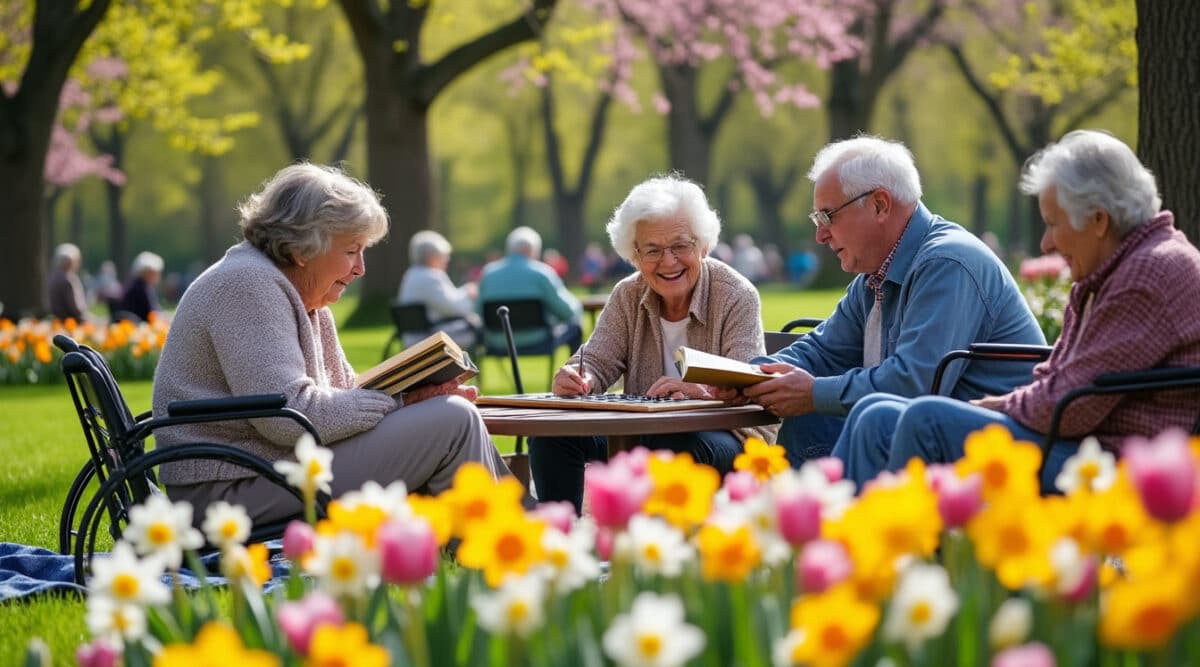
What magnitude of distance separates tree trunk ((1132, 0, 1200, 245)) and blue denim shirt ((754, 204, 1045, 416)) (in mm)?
2416

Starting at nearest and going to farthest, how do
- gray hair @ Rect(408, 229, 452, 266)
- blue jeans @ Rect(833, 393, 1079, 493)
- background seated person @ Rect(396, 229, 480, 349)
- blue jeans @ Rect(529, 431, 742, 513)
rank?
blue jeans @ Rect(833, 393, 1079, 493), blue jeans @ Rect(529, 431, 742, 513), background seated person @ Rect(396, 229, 480, 349), gray hair @ Rect(408, 229, 452, 266)

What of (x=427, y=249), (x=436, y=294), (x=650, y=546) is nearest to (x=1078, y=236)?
(x=650, y=546)

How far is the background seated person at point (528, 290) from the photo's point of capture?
1305cm

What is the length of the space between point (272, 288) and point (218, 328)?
20cm

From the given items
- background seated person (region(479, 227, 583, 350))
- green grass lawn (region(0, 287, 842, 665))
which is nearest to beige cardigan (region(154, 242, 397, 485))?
green grass lawn (region(0, 287, 842, 665))

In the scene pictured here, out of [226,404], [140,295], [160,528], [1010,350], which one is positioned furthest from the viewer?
[140,295]

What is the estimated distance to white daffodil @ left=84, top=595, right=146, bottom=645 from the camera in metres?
2.53

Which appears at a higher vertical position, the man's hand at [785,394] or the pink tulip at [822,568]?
the pink tulip at [822,568]

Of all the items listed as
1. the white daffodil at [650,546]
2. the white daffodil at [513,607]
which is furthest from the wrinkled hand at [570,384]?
the white daffodil at [513,607]

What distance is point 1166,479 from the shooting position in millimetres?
2201

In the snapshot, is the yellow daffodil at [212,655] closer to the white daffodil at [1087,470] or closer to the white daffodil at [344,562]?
the white daffodil at [344,562]

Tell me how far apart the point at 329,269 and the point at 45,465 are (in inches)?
188

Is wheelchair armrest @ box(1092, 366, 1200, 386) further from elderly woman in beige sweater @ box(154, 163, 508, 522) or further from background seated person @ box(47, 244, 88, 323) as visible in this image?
background seated person @ box(47, 244, 88, 323)

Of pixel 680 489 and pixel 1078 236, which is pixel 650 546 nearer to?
pixel 680 489
